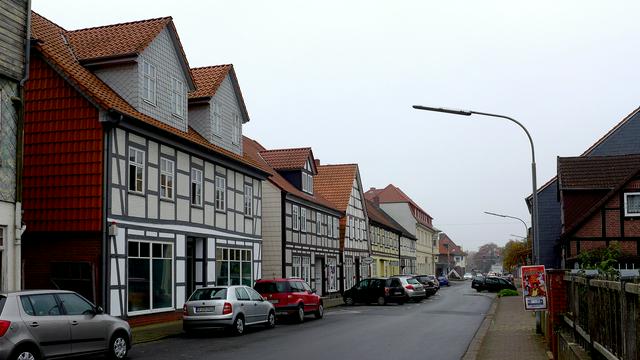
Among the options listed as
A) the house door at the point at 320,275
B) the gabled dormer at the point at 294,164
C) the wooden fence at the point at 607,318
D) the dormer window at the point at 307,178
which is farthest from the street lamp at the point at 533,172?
the house door at the point at 320,275

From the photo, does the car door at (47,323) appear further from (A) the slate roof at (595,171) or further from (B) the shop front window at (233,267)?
(A) the slate roof at (595,171)

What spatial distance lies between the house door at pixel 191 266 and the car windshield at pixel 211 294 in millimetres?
6844

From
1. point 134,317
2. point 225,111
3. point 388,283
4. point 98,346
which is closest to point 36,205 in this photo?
point 134,317

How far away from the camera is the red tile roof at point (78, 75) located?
2108 cm

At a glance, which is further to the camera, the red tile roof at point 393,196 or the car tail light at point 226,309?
the red tile roof at point 393,196

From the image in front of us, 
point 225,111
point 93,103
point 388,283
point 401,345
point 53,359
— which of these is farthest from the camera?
point 388,283

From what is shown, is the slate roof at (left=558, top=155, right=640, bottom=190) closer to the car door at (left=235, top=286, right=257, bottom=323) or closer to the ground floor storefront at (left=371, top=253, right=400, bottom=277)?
the car door at (left=235, top=286, right=257, bottom=323)

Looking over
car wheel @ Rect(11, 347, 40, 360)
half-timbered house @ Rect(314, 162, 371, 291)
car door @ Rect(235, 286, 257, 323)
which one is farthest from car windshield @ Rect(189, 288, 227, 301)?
half-timbered house @ Rect(314, 162, 371, 291)

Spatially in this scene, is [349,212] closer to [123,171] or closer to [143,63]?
[143,63]

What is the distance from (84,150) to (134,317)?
5.25 meters

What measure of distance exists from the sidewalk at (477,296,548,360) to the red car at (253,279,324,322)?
649cm

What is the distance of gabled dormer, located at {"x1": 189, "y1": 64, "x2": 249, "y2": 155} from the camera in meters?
29.3

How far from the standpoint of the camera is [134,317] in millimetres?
22062

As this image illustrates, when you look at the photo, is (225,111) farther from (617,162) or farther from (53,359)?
(617,162)
